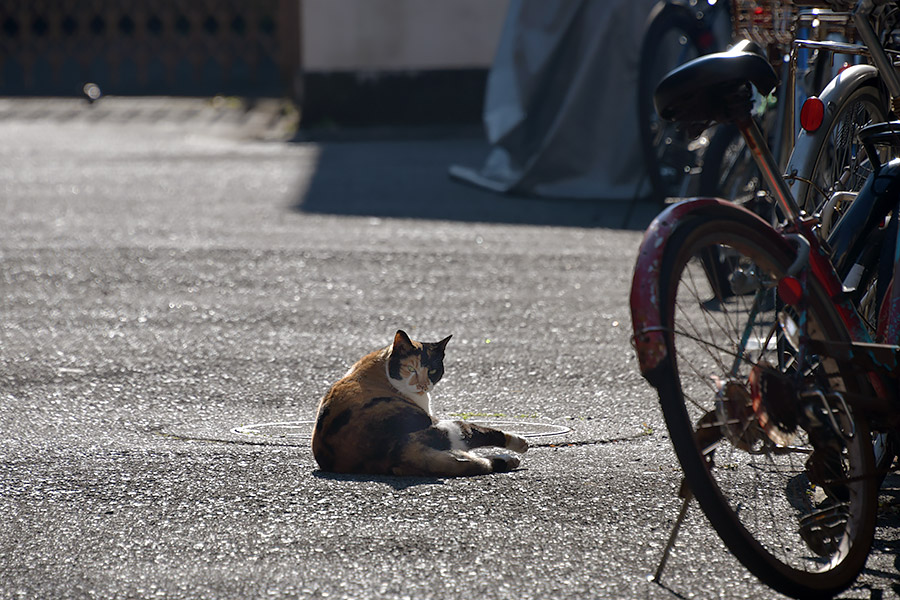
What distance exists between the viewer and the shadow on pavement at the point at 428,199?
7949 millimetres

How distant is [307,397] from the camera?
13.6 ft

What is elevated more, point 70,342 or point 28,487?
point 28,487

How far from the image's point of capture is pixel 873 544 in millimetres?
2828

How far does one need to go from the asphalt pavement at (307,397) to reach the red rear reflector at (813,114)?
1.03 m

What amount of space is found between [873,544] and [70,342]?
132 inches

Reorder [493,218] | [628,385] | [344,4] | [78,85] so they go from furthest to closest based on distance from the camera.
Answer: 1. [78,85]
2. [344,4]
3. [493,218]
4. [628,385]

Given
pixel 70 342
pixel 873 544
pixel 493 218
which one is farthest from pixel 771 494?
pixel 493 218

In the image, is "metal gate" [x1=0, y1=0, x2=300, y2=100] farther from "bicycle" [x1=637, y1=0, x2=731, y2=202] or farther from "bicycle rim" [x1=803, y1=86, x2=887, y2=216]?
"bicycle rim" [x1=803, y1=86, x2=887, y2=216]

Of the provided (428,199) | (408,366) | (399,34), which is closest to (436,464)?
(408,366)

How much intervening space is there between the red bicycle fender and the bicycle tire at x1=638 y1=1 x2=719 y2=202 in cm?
432

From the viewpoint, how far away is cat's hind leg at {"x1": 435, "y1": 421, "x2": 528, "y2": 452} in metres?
3.40

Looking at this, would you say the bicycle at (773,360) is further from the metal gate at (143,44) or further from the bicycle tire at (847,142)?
the metal gate at (143,44)

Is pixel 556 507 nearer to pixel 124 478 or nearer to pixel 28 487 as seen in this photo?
pixel 124 478

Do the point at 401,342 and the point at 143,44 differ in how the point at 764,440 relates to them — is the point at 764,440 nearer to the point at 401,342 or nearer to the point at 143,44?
the point at 401,342
